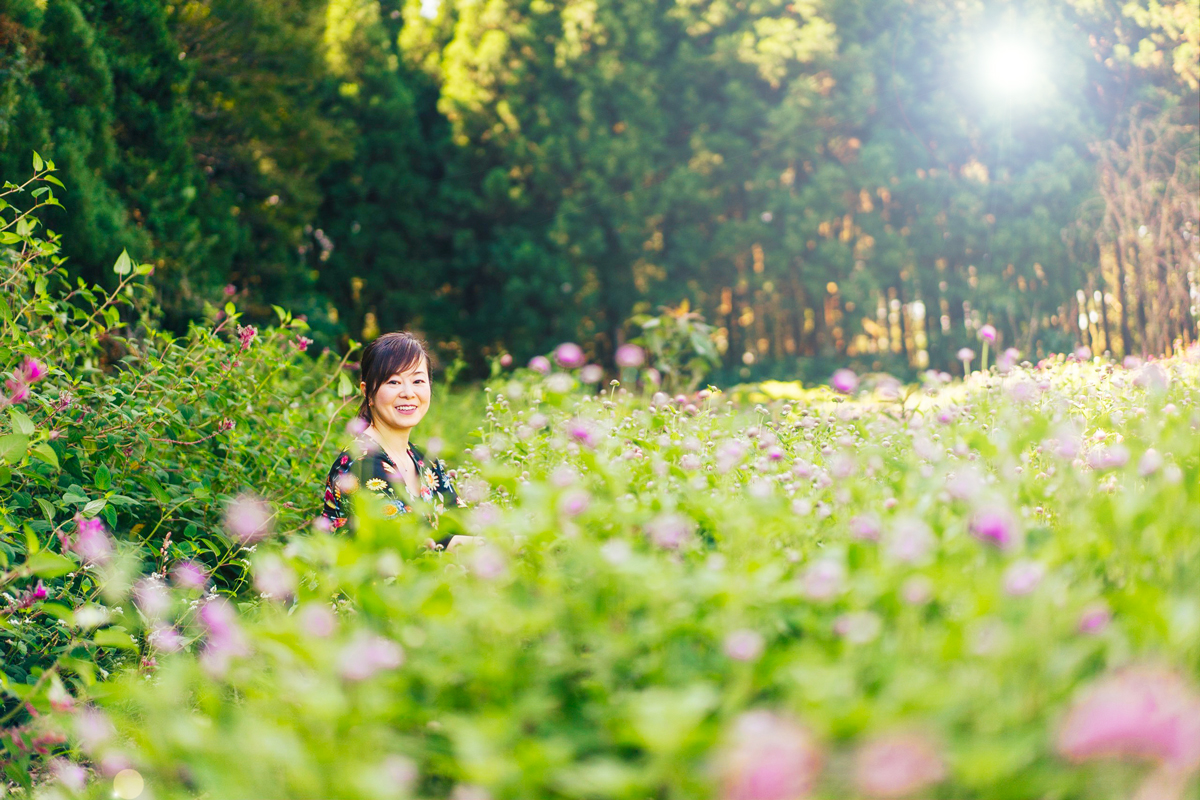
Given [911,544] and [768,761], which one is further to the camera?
[911,544]

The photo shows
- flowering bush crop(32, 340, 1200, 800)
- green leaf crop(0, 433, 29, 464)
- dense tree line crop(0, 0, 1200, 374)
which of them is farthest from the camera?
dense tree line crop(0, 0, 1200, 374)

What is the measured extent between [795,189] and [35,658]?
11945mm

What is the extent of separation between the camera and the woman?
270 cm

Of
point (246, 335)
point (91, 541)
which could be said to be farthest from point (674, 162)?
point (91, 541)

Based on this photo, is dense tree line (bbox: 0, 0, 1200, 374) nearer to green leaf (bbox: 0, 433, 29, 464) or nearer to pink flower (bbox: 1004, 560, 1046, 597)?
green leaf (bbox: 0, 433, 29, 464)

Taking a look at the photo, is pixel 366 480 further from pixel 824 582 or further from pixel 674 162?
pixel 674 162

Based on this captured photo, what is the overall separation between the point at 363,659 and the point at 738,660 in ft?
1.48

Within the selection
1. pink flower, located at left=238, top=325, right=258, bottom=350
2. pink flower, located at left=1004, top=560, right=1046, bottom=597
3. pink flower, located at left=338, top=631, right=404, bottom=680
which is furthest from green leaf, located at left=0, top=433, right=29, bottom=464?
pink flower, located at left=1004, top=560, right=1046, bottom=597

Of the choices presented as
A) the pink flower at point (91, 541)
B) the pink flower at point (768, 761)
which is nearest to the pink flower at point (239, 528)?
the pink flower at point (91, 541)

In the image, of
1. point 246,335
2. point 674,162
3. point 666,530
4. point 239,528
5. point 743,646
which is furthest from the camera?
point 674,162

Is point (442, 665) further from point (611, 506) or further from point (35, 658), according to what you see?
point (35, 658)

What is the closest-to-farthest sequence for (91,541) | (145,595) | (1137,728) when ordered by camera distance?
(1137,728)
(91,541)
(145,595)

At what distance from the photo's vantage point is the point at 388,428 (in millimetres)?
2887

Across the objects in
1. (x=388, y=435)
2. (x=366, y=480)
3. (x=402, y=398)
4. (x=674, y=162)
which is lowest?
(x=366, y=480)
